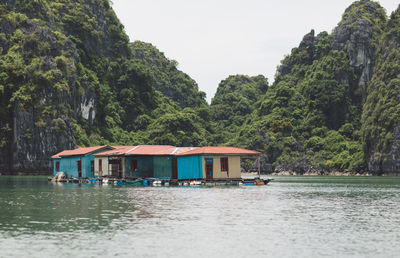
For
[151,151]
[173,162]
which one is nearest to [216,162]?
[173,162]

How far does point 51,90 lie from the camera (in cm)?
9669

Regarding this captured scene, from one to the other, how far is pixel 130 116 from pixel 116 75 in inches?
476

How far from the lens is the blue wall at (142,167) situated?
56281 mm

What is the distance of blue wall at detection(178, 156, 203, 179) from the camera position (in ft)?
166

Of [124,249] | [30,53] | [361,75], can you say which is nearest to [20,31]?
[30,53]

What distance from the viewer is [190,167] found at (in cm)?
5231

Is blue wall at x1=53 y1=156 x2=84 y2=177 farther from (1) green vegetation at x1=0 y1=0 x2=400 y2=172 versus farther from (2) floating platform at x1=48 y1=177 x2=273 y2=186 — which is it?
(1) green vegetation at x1=0 y1=0 x2=400 y2=172

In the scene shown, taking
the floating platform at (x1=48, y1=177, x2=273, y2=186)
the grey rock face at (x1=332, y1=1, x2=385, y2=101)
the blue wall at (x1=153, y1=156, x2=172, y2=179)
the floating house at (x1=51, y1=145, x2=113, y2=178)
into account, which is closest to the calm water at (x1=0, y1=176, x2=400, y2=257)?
the floating platform at (x1=48, y1=177, x2=273, y2=186)

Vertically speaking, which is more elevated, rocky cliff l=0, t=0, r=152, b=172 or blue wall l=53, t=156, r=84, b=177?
rocky cliff l=0, t=0, r=152, b=172

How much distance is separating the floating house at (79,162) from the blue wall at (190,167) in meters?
12.7

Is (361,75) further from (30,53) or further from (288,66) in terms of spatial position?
(30,53)

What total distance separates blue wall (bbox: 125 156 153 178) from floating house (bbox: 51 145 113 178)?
22.4 feet

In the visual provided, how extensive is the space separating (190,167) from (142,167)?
6837 mm

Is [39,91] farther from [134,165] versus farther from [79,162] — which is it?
[134,165]
